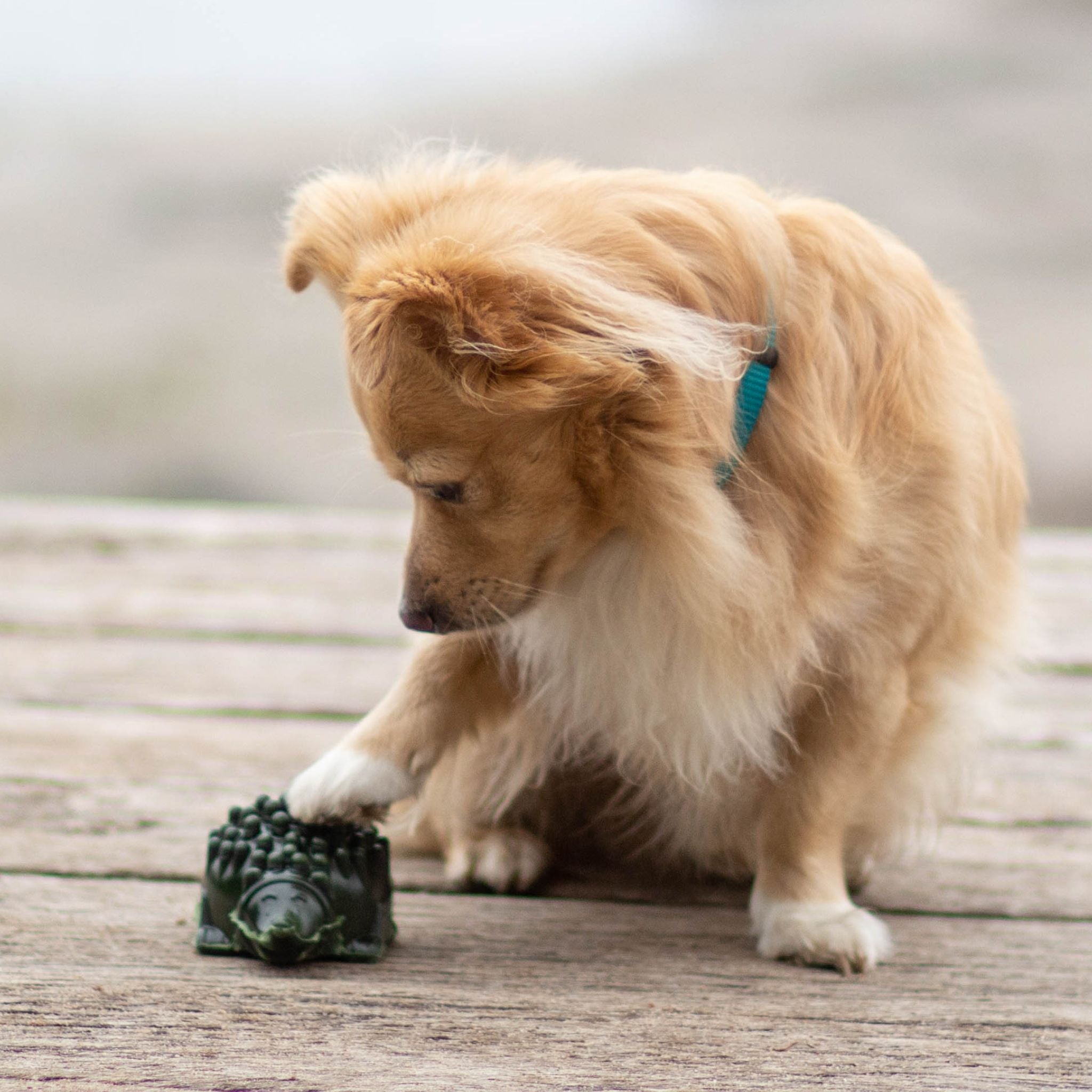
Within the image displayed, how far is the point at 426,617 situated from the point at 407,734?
0.20m

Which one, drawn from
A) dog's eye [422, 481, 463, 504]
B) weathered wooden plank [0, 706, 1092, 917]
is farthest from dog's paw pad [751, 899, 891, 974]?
dog's eye [422, 481, 463, 504]

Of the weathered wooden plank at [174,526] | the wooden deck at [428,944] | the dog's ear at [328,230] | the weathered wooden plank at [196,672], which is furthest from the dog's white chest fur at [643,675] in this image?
the weathered wooden plank at [174,526]

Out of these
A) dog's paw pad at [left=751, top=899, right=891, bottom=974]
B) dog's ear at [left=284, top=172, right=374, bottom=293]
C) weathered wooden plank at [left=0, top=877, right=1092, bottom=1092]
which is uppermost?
dog's ear at [left=284, top=172, right=374, bottom=293]

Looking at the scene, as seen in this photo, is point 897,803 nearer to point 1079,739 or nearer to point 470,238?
point 1079,739

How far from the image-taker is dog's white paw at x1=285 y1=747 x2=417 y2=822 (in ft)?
5.50

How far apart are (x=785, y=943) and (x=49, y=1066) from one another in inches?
35.4

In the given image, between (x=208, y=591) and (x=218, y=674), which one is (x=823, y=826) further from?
(x=208, y=591)

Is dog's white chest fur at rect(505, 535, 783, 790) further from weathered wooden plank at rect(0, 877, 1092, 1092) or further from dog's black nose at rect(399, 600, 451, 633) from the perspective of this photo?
weathered wooden plank at rect(0, 877, 1092, 1092)

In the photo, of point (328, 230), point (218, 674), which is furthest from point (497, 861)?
point (218, 674)

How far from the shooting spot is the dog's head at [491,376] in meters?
1.44

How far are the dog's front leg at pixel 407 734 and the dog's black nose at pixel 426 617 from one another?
73 mm

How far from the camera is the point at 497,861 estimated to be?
1.93 meters

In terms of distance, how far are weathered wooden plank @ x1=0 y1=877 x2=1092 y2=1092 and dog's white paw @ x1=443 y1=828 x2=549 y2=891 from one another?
0.06 m

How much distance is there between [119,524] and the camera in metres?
3.68
